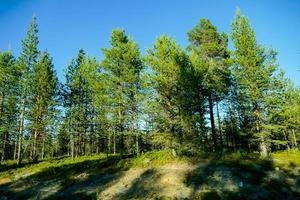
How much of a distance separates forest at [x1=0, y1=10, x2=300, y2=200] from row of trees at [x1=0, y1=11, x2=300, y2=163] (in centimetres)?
9

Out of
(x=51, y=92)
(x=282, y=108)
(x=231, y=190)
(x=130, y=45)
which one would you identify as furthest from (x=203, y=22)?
(x=231, y=190)

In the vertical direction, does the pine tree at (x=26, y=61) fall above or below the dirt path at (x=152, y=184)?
above

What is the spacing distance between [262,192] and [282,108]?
495 inches

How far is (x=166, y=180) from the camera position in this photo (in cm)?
1717

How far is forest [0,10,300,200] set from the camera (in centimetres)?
2364

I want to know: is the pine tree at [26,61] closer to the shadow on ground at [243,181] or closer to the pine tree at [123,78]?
the pine tree at [123,78]

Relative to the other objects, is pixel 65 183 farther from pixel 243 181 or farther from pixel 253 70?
pixel 253 70

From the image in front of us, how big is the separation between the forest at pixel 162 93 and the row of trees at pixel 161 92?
0.09 metres

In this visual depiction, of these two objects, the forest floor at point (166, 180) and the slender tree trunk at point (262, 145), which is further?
the slender tree trunk at point (262, 145)

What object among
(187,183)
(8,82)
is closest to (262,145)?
(187,183)

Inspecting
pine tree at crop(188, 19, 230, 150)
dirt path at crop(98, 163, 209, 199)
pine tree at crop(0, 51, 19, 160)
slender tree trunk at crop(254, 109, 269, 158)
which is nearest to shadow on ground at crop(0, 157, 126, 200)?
dirt path at crop(98, 163, 209, 199)

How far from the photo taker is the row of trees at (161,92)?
2369 cm

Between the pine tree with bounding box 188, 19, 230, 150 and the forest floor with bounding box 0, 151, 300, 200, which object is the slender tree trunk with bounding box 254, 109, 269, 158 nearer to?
the forest floor with bounding box 0, 151, 300, 200

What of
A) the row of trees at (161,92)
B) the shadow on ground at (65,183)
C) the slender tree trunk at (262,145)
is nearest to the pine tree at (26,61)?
the row of trees at (161,92)
